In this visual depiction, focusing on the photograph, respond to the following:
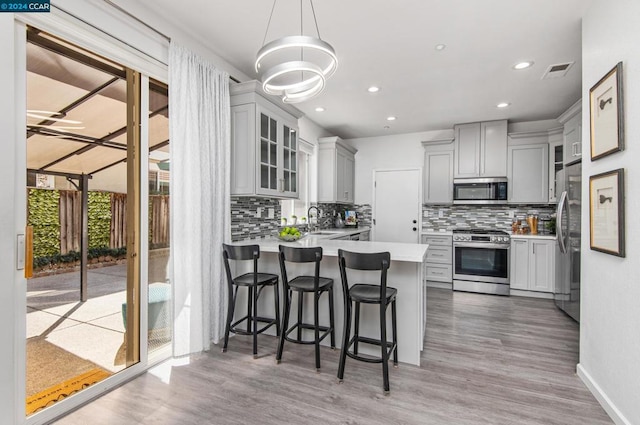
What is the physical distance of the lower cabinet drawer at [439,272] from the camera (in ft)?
16.7

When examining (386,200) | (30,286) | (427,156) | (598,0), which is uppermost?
(598,0)

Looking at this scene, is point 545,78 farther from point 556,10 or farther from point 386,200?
point 386,200

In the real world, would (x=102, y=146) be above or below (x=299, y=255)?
above

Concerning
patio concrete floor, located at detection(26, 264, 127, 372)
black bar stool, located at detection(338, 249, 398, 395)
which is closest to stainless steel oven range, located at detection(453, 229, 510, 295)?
black bar stool, located at detection(338, 249, 398, 395)

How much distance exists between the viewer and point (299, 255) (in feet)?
8.17

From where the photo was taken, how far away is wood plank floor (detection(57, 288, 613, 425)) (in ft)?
6.23

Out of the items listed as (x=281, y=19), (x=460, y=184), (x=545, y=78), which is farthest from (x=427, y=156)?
(x=281, y=19)

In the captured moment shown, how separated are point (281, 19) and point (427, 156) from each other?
12.4ft

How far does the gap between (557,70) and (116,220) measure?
4603 mm

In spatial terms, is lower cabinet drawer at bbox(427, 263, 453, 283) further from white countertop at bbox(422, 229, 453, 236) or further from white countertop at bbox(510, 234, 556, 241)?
white countertop at bbox(510, 234, 556, 241)

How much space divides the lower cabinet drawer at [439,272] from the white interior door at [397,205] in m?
0.71

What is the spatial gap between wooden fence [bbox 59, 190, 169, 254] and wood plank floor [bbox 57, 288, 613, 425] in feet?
3.60

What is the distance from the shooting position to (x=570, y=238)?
3.45 meters

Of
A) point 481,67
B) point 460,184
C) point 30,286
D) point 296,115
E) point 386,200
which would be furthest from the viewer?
point 386,200
